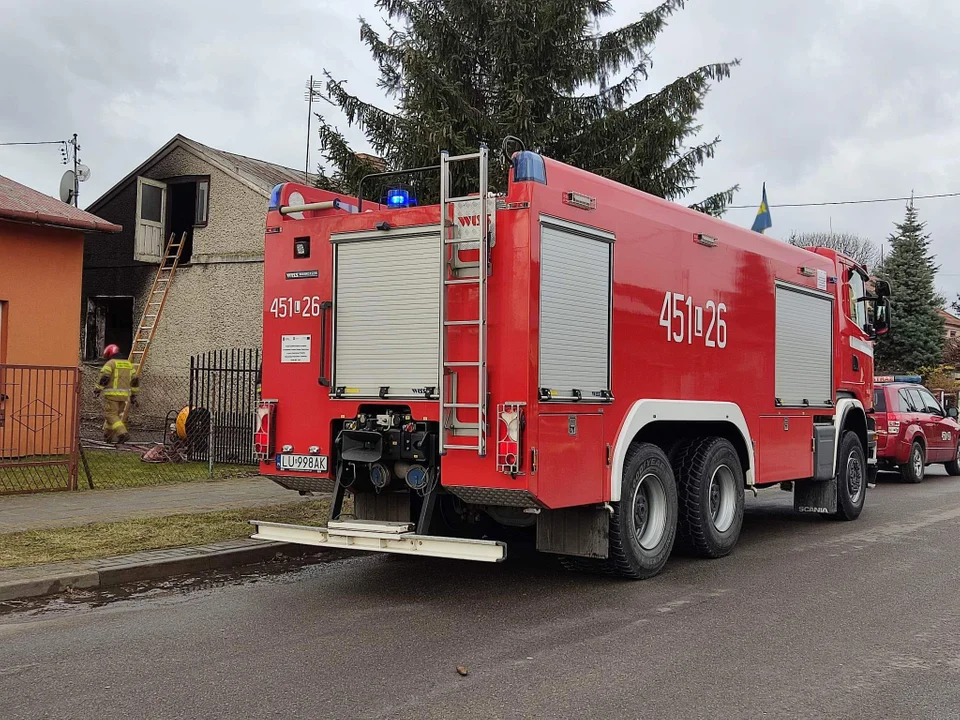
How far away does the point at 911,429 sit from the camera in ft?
56.2

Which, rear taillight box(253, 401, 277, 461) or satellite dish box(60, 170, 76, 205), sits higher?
satellite dish box(60, 170, 76, 205)

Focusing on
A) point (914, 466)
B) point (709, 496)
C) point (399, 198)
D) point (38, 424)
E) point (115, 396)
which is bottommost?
point (914, 466)

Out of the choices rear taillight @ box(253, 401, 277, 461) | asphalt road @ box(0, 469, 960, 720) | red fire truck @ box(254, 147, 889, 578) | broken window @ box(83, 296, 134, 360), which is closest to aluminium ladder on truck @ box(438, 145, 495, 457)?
red fire truck @ box(254, 147, 889, 578)

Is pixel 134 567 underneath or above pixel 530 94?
underneath

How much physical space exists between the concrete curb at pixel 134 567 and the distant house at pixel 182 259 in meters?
12.2

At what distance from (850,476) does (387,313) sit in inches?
274

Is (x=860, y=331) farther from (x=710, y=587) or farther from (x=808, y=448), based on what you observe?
(x=710, y=587)

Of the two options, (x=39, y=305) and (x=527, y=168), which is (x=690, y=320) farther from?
(x=39, y=305)

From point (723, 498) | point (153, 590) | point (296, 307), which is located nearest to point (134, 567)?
point (153, 590)

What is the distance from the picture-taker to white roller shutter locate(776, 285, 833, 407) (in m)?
9.86

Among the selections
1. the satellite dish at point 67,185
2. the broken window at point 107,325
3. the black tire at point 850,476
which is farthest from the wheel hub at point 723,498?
the satellite dish at point 67,185

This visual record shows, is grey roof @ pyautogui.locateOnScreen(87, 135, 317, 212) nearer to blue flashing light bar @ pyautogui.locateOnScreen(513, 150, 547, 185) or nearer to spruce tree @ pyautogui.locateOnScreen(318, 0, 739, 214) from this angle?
spruce tree @ pyautogui.locateOnScreen(318, 0, 739, 214)

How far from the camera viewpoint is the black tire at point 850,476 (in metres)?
11.3

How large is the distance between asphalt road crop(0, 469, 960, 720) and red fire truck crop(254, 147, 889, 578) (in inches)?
20.2
